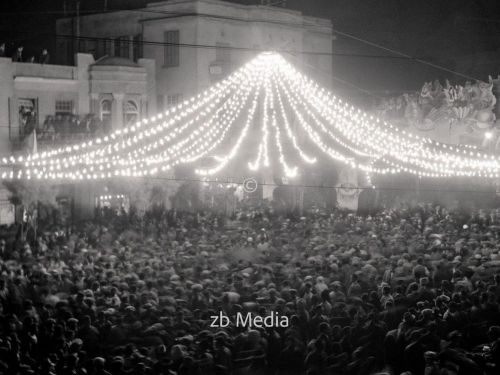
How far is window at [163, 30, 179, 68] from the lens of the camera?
36656 mm

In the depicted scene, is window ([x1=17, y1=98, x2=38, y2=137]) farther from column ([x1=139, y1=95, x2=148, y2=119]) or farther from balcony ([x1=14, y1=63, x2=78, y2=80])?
column ([x1=139, y1=95, x2=148, y2=119])

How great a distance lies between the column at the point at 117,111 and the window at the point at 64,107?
177 cm

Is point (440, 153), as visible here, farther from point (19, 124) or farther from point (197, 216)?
point (19, 124)

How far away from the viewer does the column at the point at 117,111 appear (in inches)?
1352

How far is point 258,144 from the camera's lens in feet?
105

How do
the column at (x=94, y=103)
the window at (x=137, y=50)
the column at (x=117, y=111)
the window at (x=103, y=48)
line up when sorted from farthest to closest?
the window at (x=103, y=48)
the window at (x=137, y=50)
the column at (x=117, y=111)
the column at (x=94, y=103)

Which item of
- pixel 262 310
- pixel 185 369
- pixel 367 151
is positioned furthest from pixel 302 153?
pixel 185 369

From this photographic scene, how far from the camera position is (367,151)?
3005cm

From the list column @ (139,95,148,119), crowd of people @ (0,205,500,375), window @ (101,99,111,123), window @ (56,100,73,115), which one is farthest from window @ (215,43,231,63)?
crowd of people @ (0,205,500,375)

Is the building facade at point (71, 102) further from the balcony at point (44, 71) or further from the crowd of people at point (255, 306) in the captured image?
the crowd of people at point (255, 306)

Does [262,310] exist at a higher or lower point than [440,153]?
lower

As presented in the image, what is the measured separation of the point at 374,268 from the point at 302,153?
1562cm

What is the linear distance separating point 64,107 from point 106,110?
1989mm

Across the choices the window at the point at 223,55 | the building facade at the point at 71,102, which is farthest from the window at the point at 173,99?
the window at the point at 223,55
